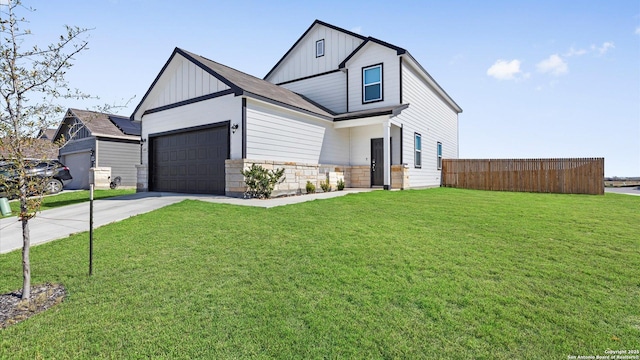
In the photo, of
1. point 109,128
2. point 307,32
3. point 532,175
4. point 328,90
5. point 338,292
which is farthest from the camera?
point 109,128

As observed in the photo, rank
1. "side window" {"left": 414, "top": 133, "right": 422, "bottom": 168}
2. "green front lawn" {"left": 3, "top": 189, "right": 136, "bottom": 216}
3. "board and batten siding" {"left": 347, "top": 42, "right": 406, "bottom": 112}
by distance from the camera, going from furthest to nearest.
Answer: "side window" {"left": 414, "top": 133, "right": 422, "bottom": 168}, "board and batten siding" {"left": 347, "top": 42, "right": 406, "bottom": 112}, "green front lawn" {"left": 3, "top": 189, "right": 136, "bottom": 216}

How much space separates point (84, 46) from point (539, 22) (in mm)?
12112

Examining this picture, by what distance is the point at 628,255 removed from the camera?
161 inches

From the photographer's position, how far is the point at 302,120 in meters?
12.0

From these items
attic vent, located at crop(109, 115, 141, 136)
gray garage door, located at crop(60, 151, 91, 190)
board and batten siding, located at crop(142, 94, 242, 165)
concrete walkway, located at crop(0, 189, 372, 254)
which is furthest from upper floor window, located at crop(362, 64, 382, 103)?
gray garage door, located at crop(60, 151, 91, 190)

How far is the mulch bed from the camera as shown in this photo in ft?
9.70

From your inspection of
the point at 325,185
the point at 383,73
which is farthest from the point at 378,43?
the point at 325,185

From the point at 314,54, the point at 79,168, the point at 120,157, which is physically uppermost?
the point at 314,54

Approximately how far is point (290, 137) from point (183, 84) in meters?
4.83

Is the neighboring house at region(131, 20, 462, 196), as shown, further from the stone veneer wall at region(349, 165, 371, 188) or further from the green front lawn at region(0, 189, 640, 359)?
the green front lawn at region(0, 189, 640, 359)

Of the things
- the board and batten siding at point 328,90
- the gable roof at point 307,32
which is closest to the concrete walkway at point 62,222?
the board and batten siding at point 328,90

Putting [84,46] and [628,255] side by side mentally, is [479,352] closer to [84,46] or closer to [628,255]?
[628,255]

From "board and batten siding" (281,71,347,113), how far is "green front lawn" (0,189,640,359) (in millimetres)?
10795

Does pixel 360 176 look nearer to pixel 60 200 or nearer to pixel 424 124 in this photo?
pixel 424 124
